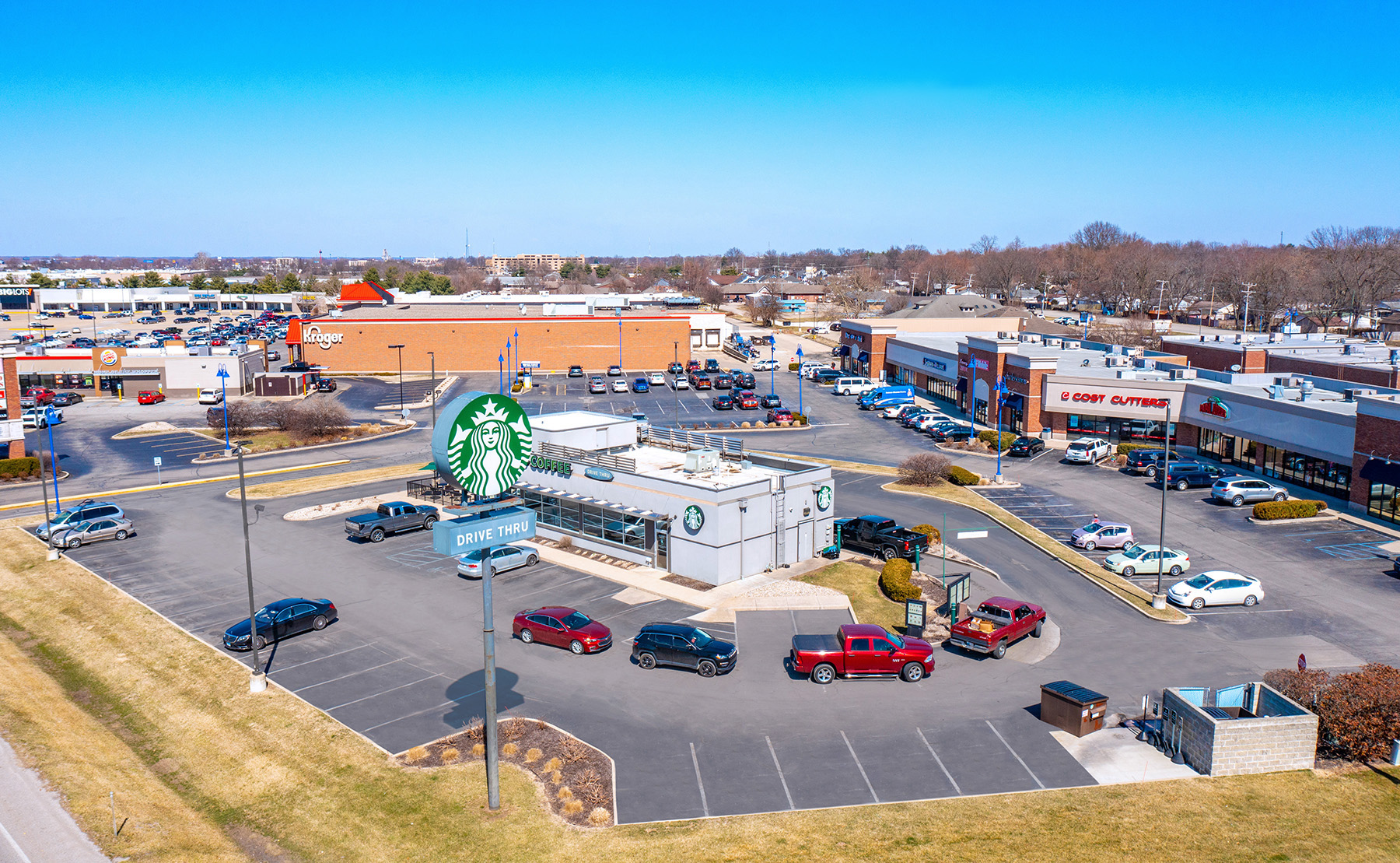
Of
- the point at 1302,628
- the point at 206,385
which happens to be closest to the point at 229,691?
the point at 1302,628

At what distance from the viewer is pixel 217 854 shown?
733 inches

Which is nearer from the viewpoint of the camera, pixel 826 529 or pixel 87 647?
pixel 87 647

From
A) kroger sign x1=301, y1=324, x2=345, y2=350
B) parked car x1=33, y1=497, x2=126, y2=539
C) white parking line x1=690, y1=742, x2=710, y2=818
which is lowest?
white parking line x1=690, y1=742, x2=710, y2=818

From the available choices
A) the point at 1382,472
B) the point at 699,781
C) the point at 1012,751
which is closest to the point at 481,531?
the point at 699,781

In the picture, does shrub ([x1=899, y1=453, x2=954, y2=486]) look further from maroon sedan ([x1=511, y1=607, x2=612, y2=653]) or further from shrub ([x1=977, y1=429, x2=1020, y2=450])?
maroon sedan ([x1=511, y1=607, x2=612, y2=653])

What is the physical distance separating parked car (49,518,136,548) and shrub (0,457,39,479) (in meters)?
17.5

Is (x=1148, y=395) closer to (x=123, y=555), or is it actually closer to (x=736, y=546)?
(x=736, y=546)

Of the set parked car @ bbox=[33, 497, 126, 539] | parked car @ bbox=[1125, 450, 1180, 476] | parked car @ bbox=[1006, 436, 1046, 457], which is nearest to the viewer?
parked car @ bbox=[33, 497, 126, 539]

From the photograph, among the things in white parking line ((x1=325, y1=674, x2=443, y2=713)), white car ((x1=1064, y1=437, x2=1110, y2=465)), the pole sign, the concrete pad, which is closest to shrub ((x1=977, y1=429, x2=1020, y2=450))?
white car ((x1=1064, y1=437, x2=1110, y2=465))

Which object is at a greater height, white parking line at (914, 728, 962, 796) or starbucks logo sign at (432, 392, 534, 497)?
starbucks logo sign at (432, 392, 534, 497)

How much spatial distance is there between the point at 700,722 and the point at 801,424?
4734 cm

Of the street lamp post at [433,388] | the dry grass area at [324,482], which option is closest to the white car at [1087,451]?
the dry grass area at [324,482]

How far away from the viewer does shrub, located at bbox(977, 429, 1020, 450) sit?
61.0 metres

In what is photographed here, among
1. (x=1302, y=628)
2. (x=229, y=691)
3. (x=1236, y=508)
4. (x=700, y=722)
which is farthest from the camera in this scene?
(x=1236, y=508)
